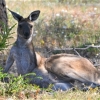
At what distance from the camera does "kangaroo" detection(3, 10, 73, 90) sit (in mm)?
9359

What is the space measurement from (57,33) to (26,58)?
397 cm

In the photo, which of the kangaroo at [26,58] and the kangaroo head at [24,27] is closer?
the kangaroo at [26,58]

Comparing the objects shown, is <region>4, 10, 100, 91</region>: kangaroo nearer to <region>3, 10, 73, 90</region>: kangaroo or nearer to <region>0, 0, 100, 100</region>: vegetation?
<region>3, 10, 73, 90</region>: kangaroo

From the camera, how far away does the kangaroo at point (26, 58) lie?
30.7 feet

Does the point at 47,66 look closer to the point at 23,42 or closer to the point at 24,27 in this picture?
the point at 23,42

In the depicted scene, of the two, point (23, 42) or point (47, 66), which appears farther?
point (23, 42)

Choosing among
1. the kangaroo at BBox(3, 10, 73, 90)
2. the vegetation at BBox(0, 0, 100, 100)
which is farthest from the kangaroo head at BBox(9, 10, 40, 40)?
the vegetation at BBox(0, 0, 100, 100)

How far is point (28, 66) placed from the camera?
9.63 m

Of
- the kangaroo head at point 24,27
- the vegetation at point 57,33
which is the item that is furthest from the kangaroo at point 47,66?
the vegetation at point 57,33

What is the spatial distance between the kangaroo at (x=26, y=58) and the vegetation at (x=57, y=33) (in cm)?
28

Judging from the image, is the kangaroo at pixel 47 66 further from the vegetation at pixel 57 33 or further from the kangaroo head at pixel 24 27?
the vegetation at pixel 57 33

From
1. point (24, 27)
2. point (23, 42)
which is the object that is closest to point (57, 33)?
point (23, 42)

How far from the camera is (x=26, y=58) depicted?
32.0 feet

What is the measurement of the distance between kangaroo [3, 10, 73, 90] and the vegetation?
0.28m
